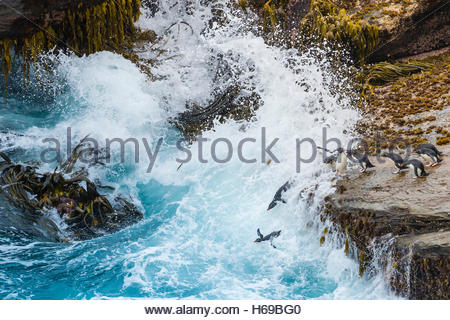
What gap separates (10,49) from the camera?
7.12m

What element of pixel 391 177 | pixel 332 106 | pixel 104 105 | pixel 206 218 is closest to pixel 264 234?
pixel 206 218

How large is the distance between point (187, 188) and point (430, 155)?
3.54 meters

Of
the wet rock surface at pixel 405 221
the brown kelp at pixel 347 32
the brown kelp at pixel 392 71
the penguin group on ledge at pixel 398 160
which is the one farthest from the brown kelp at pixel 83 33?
the wet rock surface at pixel 405 221

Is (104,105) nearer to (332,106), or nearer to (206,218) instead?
(206,218)

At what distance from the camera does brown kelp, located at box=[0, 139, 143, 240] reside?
551 centimetres

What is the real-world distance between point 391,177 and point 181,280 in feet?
8.94

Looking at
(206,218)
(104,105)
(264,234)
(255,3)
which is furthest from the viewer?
(255,3)

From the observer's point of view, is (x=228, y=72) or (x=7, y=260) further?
(x=228, y=72)

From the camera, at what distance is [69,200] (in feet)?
18.7

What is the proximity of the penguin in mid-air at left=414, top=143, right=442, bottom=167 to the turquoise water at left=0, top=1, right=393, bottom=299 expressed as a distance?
1.14 meters

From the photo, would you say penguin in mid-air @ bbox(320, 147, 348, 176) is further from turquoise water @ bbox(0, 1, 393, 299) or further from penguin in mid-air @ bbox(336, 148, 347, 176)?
turquoise water @ bbox(0, 1, 393, 299)

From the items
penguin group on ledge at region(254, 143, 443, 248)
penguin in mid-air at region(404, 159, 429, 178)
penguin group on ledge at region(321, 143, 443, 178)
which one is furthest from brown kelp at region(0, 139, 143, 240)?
penguin in mid-air at region(404, 159, 429, 178)

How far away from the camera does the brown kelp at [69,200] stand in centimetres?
551

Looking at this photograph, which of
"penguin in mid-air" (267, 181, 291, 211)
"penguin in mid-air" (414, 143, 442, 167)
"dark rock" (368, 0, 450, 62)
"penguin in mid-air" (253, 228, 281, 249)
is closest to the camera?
"penguin in mid-air" (414, 143, 442, 167)
